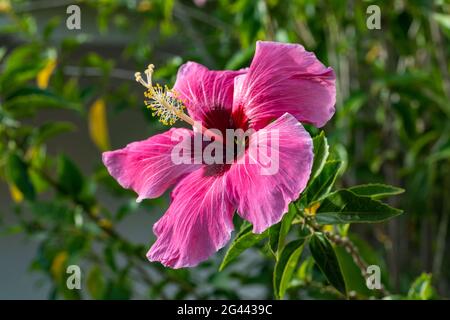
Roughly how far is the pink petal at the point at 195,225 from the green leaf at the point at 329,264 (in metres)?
0.15

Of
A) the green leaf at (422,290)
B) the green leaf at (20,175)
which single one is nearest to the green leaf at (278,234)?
the green leaf at (422,290)

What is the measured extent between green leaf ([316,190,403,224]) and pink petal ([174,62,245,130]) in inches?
7.2

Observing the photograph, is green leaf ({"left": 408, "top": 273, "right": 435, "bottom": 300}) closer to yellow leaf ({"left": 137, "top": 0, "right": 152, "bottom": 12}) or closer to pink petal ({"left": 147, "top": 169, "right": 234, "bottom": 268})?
pink petal ({"left": 147, "top": 169, "right": 234, "bottom": 268})

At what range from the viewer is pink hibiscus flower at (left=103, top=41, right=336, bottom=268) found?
27.4 inches

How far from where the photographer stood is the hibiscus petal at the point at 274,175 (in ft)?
2.23

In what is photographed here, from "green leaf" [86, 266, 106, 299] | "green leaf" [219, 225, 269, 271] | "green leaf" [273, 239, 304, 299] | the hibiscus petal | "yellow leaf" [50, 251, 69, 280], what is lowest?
"green leaf" [86, 266, 106, 299]

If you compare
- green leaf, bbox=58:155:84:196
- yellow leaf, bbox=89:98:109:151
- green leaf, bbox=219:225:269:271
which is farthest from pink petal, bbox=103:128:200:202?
yellow leaf, bbox=89:98:109:151

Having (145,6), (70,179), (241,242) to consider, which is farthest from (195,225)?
(145,6)

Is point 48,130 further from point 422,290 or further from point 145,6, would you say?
point 422,290

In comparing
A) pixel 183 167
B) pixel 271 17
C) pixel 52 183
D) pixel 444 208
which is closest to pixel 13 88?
pixel 52 183

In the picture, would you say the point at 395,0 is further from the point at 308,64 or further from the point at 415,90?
the point at 308,64

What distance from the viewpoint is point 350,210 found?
0.81 metres

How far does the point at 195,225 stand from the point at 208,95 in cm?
24

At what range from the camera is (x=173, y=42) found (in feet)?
10.5
